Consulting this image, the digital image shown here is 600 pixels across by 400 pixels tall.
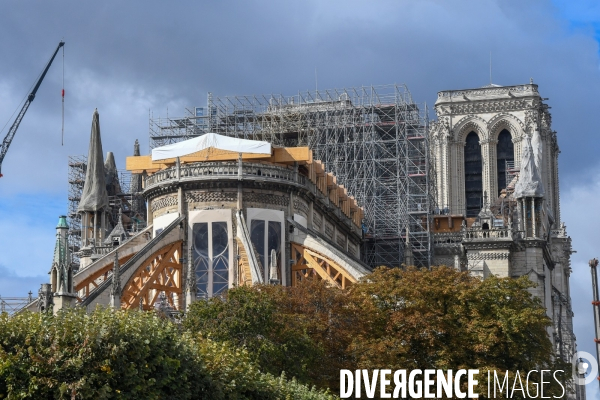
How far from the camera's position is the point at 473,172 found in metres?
131

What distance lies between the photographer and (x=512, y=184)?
382 ft

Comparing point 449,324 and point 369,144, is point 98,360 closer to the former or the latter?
point 449,324

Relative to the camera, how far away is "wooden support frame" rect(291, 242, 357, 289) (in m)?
79.9

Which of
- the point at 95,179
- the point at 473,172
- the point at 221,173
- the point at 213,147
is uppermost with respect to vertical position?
the point at 473,172

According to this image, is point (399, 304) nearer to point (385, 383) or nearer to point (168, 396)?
point (385, 383)

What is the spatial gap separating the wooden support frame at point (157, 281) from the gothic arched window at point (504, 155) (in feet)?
174

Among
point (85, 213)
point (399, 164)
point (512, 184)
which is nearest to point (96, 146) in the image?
point (85, 213)

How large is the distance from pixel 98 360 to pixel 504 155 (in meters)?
89.2

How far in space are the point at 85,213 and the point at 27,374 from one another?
55.2 m

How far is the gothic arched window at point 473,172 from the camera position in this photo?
130000 millimetres

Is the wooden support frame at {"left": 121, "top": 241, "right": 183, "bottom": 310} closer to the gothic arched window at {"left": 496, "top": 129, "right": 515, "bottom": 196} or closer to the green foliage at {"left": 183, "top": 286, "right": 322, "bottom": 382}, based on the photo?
the green foliage at {"left": 183, "top": 286, "right": 322, "bottom": 382}

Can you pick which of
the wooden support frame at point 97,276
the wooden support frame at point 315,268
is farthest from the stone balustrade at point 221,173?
the wooden support frame at point 97,276

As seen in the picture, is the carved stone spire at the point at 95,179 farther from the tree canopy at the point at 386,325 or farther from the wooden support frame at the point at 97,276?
the tree canopy at the point at 386,325

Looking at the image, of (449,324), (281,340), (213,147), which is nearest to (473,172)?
(213,147)
